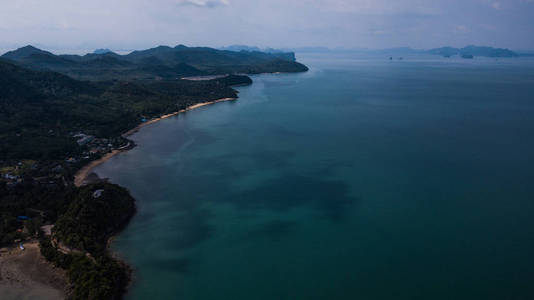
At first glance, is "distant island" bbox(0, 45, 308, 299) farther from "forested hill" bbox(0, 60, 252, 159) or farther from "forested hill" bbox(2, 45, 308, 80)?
"forested hill" bbox(2, 45, 308, 80)

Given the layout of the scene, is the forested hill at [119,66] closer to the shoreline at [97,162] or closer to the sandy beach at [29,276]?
the shoreline at [97,162]

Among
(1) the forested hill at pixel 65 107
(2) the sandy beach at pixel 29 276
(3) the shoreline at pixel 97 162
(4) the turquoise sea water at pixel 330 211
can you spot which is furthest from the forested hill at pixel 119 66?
(2) the sandy beach at pixel 29 276

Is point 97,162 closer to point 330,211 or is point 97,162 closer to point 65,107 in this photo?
point 65,107

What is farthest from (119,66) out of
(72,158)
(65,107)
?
(72,158)

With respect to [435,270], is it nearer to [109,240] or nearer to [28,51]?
[109,240]

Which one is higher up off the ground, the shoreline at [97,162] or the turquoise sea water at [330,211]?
the shoreline at [97,162]
